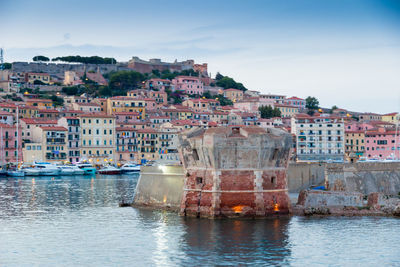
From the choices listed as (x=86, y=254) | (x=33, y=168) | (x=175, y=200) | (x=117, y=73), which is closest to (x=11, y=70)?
(x=117, y=73)

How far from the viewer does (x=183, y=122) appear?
12250cm

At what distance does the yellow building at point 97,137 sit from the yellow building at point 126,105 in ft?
47.8

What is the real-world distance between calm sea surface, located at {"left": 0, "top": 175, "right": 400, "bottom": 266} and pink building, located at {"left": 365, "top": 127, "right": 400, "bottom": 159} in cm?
7810

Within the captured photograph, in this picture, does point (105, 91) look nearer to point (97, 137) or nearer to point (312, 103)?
point (97, 137)

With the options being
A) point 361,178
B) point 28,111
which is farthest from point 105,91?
point 361,178

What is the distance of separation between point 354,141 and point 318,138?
472 inches

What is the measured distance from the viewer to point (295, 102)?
164625mm

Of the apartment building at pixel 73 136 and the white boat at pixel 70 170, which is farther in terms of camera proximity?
the apartment building at pixel 73 136

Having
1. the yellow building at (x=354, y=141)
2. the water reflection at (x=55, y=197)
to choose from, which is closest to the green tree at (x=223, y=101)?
the yellow building at (x=354, y=141)

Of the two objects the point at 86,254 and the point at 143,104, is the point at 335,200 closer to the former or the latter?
the point at 86,254

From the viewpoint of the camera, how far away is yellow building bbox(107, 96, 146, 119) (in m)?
129

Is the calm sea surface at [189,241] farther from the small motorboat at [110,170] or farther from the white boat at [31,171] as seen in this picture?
the small motorboat at [110,170]

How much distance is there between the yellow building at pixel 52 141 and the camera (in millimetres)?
107750

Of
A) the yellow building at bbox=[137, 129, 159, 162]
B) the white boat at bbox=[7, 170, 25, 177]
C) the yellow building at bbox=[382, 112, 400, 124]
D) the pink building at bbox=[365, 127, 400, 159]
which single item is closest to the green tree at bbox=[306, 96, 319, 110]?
the yellow building at bbox=[382, 112, 400, 124]
